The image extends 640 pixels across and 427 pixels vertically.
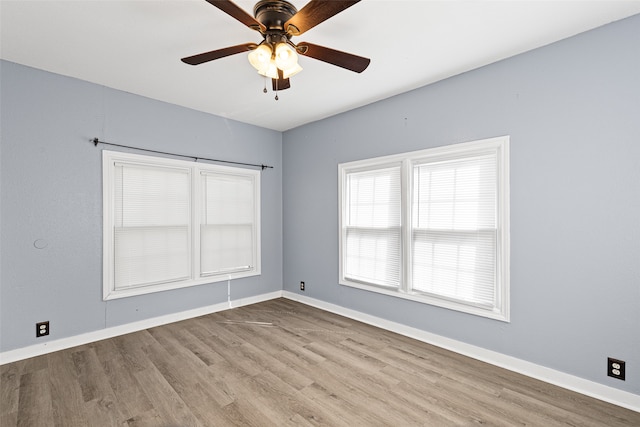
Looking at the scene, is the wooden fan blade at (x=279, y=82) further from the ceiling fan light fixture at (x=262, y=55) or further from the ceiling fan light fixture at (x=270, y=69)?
the ceiling fan light fixture at (x=262, y=55)

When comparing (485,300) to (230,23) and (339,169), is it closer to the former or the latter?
(339,169)

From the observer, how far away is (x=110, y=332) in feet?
11.0

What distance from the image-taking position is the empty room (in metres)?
2.14

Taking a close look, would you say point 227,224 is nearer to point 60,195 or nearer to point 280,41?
point 60,195

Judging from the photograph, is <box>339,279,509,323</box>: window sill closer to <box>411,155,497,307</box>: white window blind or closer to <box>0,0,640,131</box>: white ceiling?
<box>411,155,497,307</box>: white window blind

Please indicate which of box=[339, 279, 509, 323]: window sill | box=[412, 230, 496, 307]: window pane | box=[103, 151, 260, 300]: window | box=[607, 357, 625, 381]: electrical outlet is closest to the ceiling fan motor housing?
box=[412, 230, 496, 307]: window pane

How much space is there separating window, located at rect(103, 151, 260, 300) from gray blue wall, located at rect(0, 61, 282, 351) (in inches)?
5.4

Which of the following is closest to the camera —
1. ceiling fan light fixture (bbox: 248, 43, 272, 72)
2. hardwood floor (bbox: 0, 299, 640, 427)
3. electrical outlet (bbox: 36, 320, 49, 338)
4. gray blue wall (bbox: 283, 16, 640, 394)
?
ceiling fan light fixture (bbox: 248, 43, 272, 72)

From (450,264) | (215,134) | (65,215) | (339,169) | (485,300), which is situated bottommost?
(485,300)

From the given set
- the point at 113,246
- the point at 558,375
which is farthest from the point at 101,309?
the point at 558,375

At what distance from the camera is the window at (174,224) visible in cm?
342

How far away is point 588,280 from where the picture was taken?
7.56 feet

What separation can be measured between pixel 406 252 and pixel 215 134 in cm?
300

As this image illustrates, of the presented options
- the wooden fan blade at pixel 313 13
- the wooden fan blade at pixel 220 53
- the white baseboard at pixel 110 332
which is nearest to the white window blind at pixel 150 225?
the white baseboard at pixel 110 332
